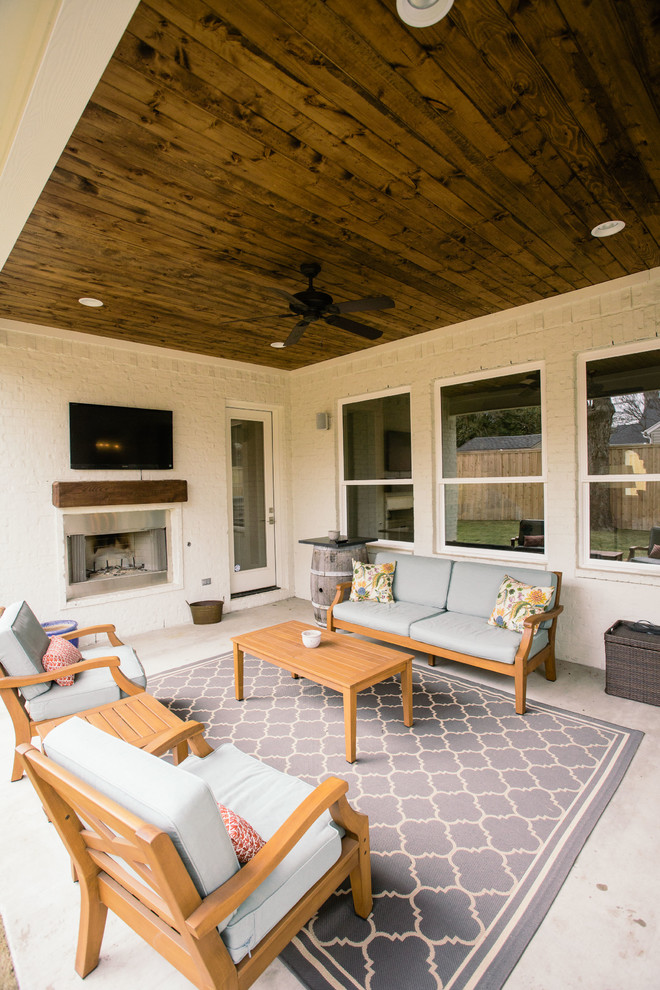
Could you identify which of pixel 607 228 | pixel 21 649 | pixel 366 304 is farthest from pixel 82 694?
pixel 607 228

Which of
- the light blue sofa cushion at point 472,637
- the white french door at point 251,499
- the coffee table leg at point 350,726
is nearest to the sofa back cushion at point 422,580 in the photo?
the light blue sofa cushion at point 472,637

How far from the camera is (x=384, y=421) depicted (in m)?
5.40

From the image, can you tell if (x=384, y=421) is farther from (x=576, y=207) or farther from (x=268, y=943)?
(x=268, y=943)

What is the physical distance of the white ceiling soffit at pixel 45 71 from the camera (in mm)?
1390

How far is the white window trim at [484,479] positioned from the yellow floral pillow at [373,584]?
→ 2.17 feet

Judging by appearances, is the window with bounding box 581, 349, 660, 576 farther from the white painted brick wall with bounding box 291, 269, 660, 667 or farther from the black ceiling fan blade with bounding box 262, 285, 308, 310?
the black ceiling fan blade with bounding box 262, 285, 308, 310

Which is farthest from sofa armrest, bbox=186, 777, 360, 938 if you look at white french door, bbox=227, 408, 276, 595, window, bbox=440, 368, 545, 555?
white french door, bbox=227, 408, 276, 595

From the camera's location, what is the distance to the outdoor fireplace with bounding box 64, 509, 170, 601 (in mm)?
4672

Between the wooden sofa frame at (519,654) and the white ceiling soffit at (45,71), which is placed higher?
the white ceiling soffit at (45,71)

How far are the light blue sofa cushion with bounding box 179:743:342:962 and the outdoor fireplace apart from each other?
3.24m

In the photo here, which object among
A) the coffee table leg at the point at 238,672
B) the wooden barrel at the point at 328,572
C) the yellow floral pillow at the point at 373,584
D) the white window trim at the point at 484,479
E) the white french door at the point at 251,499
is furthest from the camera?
the white french door at the point at 251,499

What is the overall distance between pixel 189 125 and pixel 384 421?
3.68 metres

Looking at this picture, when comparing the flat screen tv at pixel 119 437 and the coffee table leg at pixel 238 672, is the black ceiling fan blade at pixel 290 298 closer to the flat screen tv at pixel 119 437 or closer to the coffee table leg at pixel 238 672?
the coffee table leg at pixel 238 672

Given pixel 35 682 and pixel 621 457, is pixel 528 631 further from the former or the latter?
pixel 35 682
